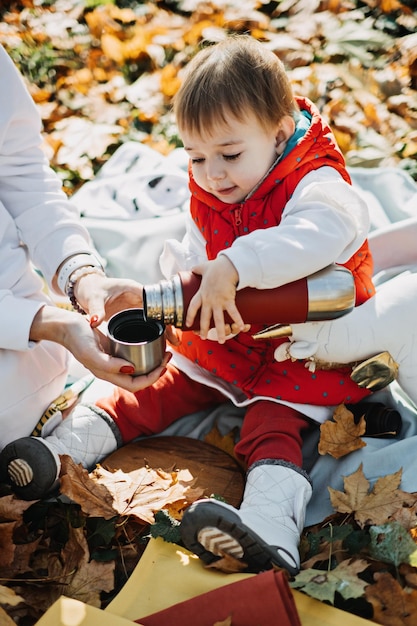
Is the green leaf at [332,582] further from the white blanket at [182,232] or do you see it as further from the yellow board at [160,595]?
the white blanket at [182,232]

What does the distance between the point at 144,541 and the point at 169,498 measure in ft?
0.47

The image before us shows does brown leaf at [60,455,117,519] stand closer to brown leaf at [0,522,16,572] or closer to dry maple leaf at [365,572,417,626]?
brown leaf at [0,522,16,572]

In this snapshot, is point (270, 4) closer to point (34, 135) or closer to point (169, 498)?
point (34, 135)

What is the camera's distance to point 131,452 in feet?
7.48

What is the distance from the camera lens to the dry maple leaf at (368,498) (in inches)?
75.4

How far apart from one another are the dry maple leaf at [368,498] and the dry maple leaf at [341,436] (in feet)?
0.39

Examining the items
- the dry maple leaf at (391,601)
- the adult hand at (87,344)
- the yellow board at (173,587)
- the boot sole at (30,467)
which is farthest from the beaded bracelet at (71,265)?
the dry maple leaf at (391,601)

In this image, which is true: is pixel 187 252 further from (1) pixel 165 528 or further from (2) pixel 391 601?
(2) pixel 391 601

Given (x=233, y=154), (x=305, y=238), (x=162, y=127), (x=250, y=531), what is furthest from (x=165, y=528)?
(x=162, y=127)

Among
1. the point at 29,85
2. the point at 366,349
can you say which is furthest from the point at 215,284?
the point at 29,85

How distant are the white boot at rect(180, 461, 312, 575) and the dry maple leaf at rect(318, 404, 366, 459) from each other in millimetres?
251

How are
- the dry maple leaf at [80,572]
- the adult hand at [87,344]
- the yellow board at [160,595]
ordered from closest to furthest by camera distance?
the yellow board at [160,595] < the dry maple leaf at [80,572] < the adult hand at [87,344]

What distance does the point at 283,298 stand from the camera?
6.10 ft

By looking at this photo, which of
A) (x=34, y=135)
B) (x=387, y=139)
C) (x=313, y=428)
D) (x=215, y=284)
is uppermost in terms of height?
(x=34, y=135)
